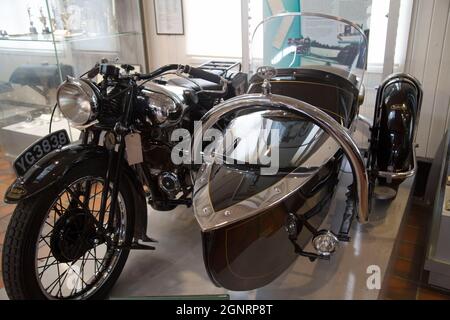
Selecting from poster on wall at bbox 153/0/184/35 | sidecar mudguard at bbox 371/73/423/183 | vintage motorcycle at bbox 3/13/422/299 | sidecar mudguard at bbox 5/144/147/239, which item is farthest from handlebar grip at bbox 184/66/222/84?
poster on wall at bbox 153/0/184/35

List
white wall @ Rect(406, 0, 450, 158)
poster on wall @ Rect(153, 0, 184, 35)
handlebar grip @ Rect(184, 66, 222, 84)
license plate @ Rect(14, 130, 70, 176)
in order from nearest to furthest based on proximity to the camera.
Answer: license plate @ Rect(14, 130, 70, 176) < handlebar grip @ Rect(184, 66, 222, 84) < white wall @ Rect(406, 0, 450, 158) < poster on wall @ Rect(153, 0, 184, 35)

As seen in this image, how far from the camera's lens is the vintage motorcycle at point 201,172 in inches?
45.6

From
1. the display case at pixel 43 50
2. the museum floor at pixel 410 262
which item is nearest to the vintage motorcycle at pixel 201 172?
the museum floor at pixel 410 262

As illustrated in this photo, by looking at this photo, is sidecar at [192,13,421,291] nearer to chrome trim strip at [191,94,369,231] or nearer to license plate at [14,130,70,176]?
chrome trim strip at [191,94,369,231]

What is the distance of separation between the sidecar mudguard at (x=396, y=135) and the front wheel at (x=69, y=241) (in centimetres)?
114

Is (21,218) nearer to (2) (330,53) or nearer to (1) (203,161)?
(1) (203,161)

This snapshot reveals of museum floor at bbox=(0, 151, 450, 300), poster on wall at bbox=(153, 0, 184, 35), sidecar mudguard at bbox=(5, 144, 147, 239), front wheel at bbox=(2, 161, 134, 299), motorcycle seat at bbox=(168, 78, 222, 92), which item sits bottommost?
museum floor at bbox=(0, 151, 450, 300)

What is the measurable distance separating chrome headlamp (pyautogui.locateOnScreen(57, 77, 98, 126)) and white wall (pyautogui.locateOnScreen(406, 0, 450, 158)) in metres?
2.06

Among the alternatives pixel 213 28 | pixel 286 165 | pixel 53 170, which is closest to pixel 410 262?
pixel 286 165

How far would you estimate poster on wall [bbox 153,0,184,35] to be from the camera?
10.6ft

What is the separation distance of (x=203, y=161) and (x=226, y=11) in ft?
6.77

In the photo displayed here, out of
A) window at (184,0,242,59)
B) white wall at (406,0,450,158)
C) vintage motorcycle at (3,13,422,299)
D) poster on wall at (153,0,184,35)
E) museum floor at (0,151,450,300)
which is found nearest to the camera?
vintage motorcycle at (3,13,422,299)

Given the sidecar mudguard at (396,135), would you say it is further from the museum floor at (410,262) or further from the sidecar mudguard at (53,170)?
the sidecar mudguard at (53,170)

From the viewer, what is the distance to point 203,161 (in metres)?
1.42
